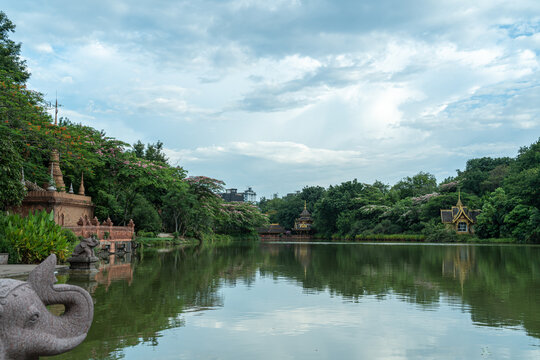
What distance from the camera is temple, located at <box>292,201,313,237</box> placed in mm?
77688

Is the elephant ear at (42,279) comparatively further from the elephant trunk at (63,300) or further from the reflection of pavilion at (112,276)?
the reflection of pavilion at (112,276)

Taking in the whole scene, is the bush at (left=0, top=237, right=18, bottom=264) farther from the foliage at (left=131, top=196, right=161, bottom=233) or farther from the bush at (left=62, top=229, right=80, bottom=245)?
the foliage at (left=131, top=196, right=161, bottom=233)

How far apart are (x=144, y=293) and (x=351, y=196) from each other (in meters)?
59.6

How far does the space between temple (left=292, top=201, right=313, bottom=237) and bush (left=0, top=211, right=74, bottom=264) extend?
6394cm

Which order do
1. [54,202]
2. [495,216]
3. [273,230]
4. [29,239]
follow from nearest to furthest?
[29,239], [54,202], [495,216], [273,230]

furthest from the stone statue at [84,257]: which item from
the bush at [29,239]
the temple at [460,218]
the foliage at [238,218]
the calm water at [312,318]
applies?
the temple at [460,218]

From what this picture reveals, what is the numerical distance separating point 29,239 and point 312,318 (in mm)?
10004

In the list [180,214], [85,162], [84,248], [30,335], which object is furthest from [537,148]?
[30,335]

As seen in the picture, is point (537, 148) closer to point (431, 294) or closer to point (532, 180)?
point (532, 180)

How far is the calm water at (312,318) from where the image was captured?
18.2 feet

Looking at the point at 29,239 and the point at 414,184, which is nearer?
the point at 29,239

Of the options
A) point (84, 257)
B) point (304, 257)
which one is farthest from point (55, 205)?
point (304, 257)

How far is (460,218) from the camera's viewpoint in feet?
168

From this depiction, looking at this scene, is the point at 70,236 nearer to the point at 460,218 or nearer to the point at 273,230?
the point at 460,218
